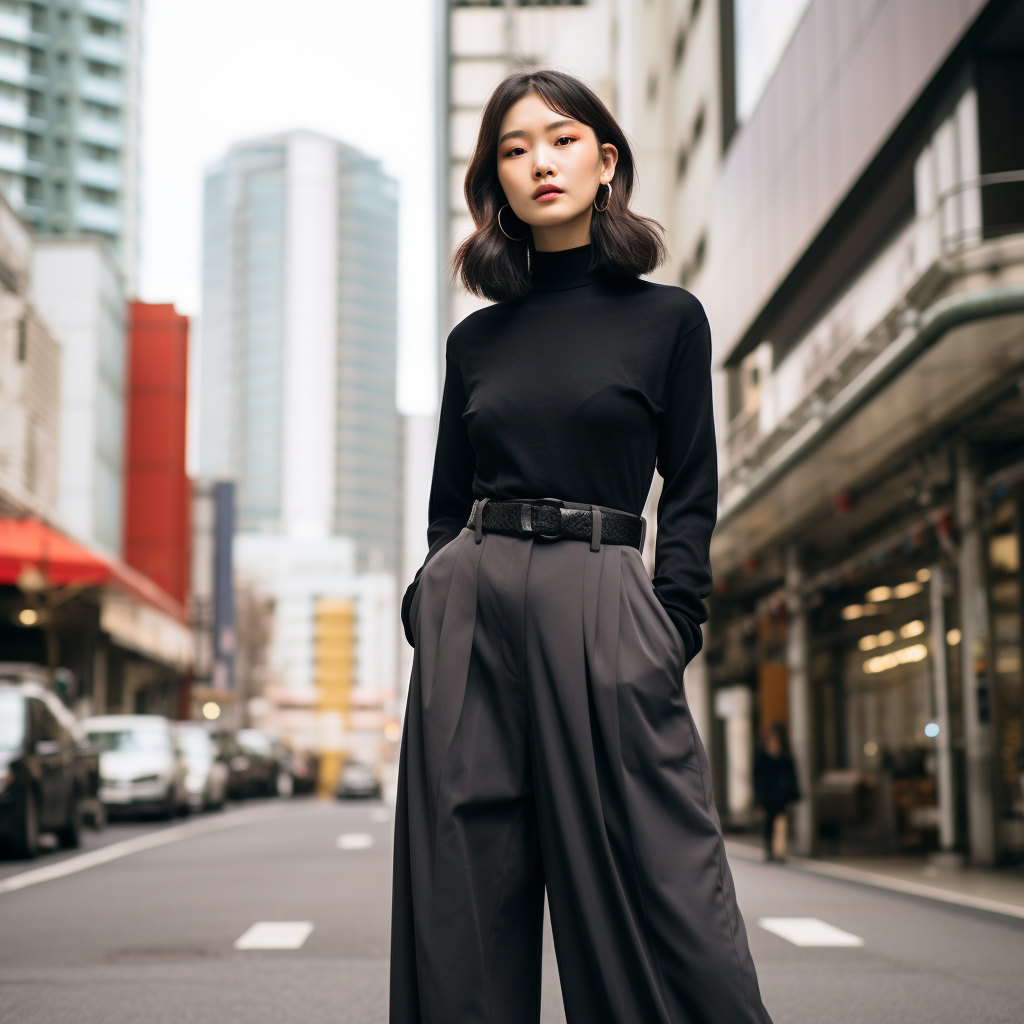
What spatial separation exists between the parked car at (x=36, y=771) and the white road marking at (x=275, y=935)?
523 cm

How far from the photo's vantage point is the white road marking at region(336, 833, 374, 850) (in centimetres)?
1576

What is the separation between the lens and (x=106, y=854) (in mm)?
14570

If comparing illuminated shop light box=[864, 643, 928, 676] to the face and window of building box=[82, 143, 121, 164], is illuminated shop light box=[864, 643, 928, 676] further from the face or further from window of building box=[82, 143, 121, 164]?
window of building box=[82, 143, 121, 164]

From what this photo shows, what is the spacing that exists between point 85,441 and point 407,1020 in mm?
46713

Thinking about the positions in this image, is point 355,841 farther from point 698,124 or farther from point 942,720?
point 698,124

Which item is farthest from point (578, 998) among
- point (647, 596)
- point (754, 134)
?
point (754, 134)

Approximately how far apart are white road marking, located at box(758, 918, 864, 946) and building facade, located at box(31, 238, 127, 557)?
4000 cm

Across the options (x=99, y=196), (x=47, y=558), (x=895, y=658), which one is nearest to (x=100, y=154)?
(x=99, y=196)

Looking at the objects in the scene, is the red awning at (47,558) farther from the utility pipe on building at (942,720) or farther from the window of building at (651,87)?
the utility pipe on building at (942,720)

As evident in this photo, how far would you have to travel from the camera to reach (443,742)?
2.54 m

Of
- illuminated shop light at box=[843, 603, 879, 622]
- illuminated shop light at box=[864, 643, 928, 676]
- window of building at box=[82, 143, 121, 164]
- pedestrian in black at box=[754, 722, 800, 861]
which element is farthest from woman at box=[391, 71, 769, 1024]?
window of building at box=[82, 143, 121, 164]

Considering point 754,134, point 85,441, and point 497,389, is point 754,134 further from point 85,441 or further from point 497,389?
point 85,441

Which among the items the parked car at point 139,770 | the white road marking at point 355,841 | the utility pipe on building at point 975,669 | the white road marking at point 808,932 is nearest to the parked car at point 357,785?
the parked car at point 139,770

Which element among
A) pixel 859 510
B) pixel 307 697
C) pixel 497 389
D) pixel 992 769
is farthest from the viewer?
pixel 307 697
